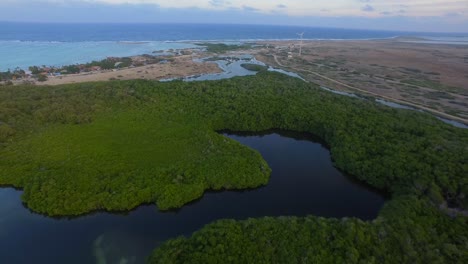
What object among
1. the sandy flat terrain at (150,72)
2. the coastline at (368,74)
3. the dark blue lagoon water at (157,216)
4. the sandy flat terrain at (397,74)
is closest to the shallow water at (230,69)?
the coastline at (368,74)

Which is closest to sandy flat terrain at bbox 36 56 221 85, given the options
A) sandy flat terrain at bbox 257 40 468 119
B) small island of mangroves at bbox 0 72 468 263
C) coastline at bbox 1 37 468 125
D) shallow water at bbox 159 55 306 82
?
coastline at bbox 1 37 468 125

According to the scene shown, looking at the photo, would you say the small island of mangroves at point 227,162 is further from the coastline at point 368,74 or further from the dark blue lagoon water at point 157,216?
the coastline at point 368,74

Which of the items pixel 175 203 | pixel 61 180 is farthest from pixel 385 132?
pixel 61 180

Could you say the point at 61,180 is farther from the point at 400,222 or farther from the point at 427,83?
the point at 427,83

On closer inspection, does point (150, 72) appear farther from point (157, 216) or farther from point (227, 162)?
point (157, 216)

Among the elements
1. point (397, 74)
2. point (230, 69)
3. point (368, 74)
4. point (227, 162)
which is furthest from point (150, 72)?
point (397, 74)

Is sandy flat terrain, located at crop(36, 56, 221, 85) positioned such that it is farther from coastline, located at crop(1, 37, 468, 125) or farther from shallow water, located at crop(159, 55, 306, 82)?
shallow water, located at crop(159, 55, 306, 82)
